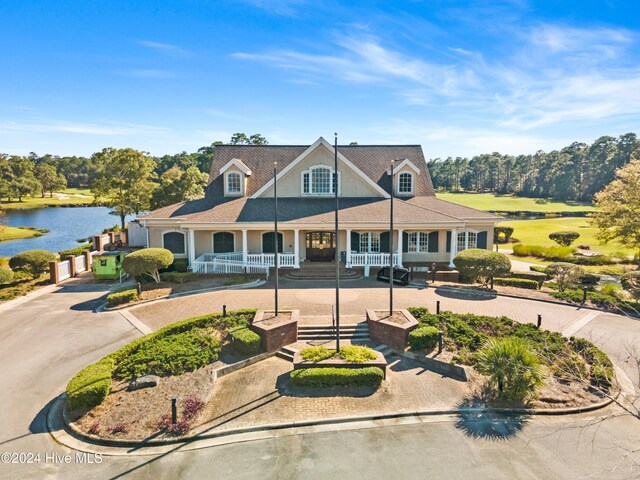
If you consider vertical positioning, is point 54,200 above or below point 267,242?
above

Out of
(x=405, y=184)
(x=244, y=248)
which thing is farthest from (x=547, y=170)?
(x=244, y=248)

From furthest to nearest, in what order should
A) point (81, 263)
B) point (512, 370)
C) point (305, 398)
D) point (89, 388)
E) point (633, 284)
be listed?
point (81, 263)
point (633, 284)
point (305, 398)
point (512, 370)
point (89, 388)

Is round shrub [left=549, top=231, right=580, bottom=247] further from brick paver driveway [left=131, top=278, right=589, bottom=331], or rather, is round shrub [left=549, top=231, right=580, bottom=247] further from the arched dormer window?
the arched dormer window

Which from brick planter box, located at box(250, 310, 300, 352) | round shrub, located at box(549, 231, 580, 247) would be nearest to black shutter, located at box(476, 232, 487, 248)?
brick planter box, located at box(250, 310, 300, 352)

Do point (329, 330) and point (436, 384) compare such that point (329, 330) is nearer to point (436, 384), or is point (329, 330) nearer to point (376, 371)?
point (376, 371)

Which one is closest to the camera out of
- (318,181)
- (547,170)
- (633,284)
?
(633,284)

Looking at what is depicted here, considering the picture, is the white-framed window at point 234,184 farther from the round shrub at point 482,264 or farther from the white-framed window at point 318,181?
the round shrub at point 482,264

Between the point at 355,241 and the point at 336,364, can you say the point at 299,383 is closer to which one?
the point at 336,364

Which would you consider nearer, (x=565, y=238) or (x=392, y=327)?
(x=392, y=327)
